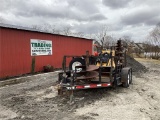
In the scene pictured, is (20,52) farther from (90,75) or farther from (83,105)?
(83,105)

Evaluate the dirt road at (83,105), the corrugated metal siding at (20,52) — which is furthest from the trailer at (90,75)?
the corrugated metal siding at (20,52)

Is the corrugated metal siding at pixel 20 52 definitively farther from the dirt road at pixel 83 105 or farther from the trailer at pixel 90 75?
the trailer at pixel 90 75

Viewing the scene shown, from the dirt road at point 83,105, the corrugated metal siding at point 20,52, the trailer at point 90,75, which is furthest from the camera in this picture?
the corrugated metal siding at point 20,52

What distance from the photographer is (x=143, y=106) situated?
668cm

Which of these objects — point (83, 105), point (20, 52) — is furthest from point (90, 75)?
point (20, 52)

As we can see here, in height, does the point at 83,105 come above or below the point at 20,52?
below

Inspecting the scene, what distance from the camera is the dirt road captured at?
5.75m

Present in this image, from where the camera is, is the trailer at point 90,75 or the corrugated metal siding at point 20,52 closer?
the trailer at point 90,75

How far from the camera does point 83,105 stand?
6727mm

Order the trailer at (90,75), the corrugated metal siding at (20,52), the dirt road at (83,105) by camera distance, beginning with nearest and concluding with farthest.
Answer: the dirt road at (83,105), the trailer at (90,75), the corrugated metal siding at (20,52)

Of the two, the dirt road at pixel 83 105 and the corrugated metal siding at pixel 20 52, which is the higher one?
the corrugated metal siding at pixel 20 52

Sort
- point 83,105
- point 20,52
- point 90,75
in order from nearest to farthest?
1. point 83,105
2. point 90,75
3. point 20,52

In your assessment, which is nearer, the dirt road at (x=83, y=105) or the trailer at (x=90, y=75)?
the dirt road at (x=83, y=105)

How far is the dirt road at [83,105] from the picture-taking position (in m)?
5.75
